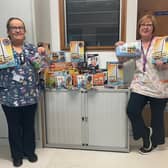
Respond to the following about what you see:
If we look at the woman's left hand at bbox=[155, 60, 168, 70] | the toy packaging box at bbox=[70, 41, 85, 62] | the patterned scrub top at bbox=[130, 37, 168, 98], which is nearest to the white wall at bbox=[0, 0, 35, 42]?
the toy packaging box at bbox=[70, 41, 85, 62]

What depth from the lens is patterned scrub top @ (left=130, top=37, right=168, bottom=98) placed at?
2359 mm

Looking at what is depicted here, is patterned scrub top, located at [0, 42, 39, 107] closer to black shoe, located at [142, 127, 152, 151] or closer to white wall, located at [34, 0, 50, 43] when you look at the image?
white wall, located at [34, 0, 50, 43]

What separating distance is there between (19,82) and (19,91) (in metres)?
0.08

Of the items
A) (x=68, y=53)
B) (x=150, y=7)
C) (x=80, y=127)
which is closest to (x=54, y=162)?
(x=80, y=127)

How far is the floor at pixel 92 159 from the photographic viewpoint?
236cm

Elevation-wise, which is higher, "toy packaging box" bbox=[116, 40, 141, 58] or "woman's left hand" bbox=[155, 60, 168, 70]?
"toy packaging box" bbox=[116, 40, 141, 58]

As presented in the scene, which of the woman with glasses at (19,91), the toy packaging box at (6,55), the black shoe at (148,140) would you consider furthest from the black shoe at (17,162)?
the black shoe at (148,140)

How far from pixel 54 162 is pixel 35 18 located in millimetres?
1405

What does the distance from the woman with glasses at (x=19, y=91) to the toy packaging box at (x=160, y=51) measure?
103 centimetres

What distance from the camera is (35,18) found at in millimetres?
2523

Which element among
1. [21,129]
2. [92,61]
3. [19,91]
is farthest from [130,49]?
[21,129]

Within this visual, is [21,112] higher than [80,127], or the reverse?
[21,112]

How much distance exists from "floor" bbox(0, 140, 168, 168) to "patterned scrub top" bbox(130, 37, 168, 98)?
62 centimetres

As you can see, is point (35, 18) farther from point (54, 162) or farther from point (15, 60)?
point (54, 162)
